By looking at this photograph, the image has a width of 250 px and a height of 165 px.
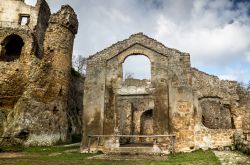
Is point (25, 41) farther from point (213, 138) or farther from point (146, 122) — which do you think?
point (213, 138)

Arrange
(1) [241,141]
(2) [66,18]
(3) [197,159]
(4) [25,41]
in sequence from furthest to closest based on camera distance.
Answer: (4) [25,41] → (2) [66,18] → (1) [241,141] → (3) [197,159]

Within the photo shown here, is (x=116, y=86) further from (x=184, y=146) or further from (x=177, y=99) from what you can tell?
(x=184, y=146)

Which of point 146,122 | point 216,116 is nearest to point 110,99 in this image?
point 216,116

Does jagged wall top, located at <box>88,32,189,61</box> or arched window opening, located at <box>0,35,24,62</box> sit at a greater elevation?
arched window opening, located at <box>0,35,24,62</box>

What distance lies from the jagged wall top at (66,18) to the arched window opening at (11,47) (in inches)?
163

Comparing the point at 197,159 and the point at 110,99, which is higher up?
the point at 110,99

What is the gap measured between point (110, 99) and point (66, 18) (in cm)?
863

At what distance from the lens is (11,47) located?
24.0 m

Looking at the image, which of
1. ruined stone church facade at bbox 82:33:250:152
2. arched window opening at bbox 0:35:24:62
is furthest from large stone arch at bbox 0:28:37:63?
ruined stone church facade at bbox 82:33:250:152


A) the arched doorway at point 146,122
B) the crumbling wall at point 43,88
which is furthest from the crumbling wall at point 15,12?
the arched doorway at point 146,122

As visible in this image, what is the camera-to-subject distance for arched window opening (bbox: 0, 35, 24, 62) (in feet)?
Result: 70.4

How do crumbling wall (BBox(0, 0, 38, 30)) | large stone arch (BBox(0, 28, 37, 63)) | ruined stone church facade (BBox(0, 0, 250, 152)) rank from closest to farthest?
ruined stone church facade (BBox(0, 0, 250, 152))
large stone arch (BBox(0, 28, 37, 63))
crumbling wall (BBox(0, 0, 38, 30))

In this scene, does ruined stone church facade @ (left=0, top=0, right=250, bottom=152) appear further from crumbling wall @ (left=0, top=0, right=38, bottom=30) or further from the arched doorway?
crumbling wall @ (left=0, top=0, right=38, bottom=30)

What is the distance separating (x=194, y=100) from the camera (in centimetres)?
1355
